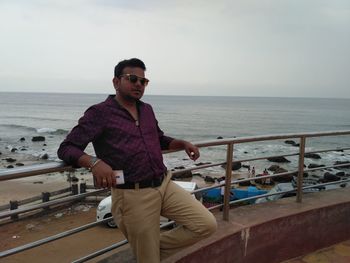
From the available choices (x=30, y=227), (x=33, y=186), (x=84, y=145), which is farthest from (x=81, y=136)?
(x=33, y=186)

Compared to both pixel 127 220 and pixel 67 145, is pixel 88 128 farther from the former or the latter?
pixel 127 220

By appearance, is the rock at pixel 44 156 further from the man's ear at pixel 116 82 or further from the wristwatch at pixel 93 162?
the wristwatch at pixel 93 162

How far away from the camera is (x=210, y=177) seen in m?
23.2

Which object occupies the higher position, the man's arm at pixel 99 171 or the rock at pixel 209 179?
the man's arm at pixel 99 171

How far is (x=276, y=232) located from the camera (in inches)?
135

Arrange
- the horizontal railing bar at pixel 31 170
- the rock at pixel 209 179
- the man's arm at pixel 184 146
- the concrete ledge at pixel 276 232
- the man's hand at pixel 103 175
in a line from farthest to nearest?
the rock at pixel 209 179
the concrete ledge at pixel 276 232
the man's arm at pixel 184 146
the man's hand at pixel 103 175
the horizontal railing bar at pixel 31 170

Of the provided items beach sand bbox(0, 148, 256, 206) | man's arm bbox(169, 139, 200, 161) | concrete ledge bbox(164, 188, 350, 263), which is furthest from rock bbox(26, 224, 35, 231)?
man's arm bbox(169, 139, 200, 161)

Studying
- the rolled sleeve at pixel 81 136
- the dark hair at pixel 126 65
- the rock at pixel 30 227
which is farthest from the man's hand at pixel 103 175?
the rock at pixel 30 227

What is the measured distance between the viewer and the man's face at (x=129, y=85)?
2.14 meters

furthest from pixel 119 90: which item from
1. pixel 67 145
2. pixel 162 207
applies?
pixel 162 207

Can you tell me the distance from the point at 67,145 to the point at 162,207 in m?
0.70

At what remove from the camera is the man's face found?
2.14m

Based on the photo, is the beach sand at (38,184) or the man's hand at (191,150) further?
the beach sand at (38,184)

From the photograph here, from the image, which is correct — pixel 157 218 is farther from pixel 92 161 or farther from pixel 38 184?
pixel 38 184
